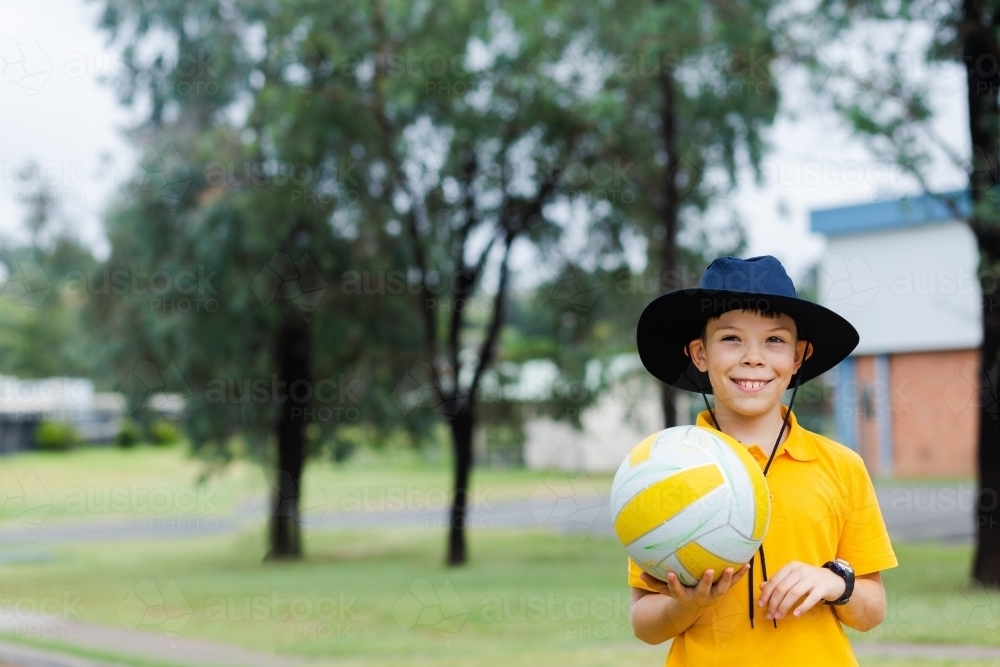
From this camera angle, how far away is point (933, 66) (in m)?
12.1

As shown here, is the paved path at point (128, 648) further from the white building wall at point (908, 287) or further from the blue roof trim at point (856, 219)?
the blue roof trim at point (856, 219)

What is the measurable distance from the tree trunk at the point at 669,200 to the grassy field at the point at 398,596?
266cm

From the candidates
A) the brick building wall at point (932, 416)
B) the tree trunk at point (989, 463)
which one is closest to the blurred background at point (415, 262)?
the tree trunk at point (989, 463)

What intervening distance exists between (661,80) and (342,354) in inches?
299

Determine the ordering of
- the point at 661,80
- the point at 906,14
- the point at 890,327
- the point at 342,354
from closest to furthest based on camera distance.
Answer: the point at 906,14, the point at 661,80, the point at 342,354, the point at 890,327

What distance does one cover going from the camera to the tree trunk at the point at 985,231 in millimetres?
11461

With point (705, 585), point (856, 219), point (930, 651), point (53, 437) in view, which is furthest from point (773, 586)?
point (53, 437)

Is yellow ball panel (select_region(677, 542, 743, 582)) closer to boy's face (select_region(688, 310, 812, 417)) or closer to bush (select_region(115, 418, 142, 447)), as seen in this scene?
boy's face (select_region(688, 310, 812, 417))

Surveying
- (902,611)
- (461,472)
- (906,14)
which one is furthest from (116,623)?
(906,14)

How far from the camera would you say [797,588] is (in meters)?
2.67

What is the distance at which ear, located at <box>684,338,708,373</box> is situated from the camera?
3.08 meters

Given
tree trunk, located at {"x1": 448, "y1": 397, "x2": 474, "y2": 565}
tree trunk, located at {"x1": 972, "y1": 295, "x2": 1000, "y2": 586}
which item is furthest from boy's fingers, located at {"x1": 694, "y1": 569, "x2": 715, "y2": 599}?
tree trunk, located at {"x1": 448, "y1": 397, "x2": 474, "y2": 565}

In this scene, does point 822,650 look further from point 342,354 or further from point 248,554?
point 248,554

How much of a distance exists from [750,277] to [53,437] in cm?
5704
